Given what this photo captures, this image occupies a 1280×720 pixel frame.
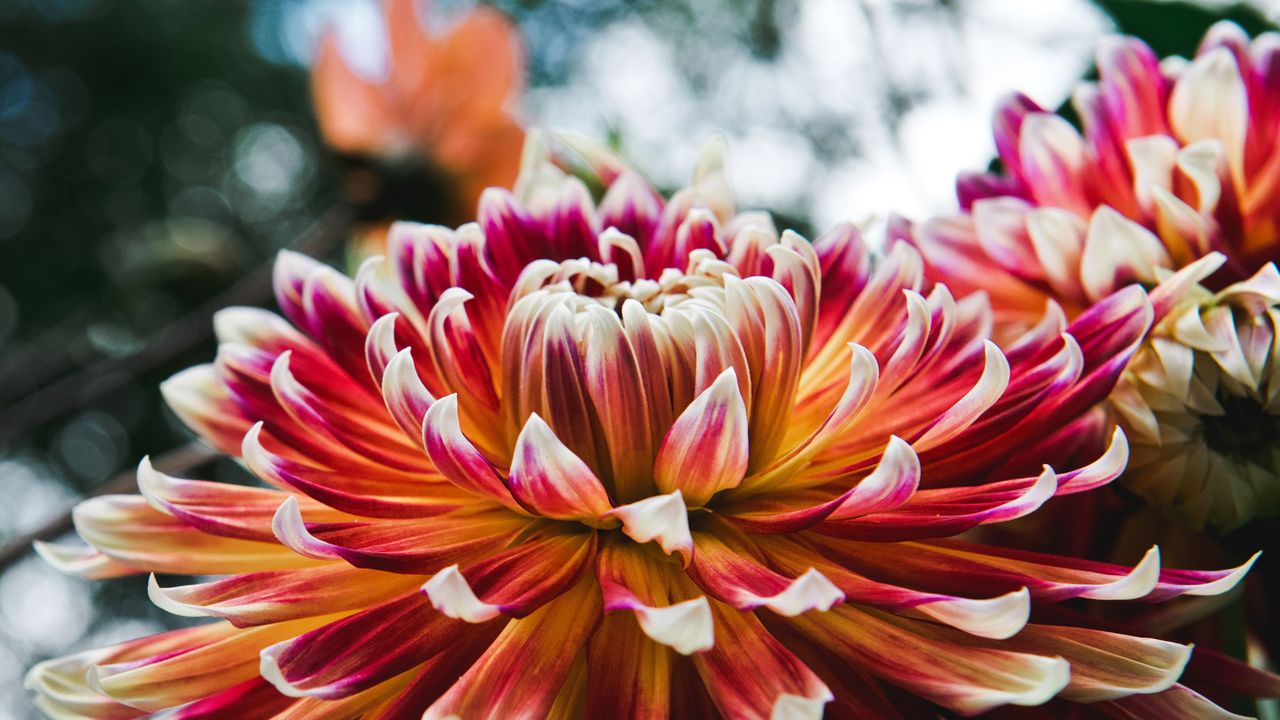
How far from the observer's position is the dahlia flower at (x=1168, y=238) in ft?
1.10

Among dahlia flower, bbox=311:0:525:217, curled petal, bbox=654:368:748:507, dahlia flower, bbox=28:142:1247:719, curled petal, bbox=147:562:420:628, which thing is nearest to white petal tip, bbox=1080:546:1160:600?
dahlia flower, bbox=28:142:1247:719

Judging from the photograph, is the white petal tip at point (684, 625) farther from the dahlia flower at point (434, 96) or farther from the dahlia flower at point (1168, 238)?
the dahlia flower at point (434, 96)

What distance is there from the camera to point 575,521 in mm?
325

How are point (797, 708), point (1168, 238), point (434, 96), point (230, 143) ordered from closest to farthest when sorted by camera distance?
point (797, 708) < point (1168, 238) < point (434, 96) < point (230, 143)

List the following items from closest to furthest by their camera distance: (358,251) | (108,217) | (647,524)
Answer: (647,524)
(358,251)
(108,217)

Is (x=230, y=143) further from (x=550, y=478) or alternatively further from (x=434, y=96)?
(x=550, y=478)

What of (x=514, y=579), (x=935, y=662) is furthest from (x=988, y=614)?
(x=514, y=579)

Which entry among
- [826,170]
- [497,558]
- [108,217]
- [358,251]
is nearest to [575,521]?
[497,558]

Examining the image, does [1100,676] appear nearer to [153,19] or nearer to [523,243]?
[523,243]

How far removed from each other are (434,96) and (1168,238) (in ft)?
1.90

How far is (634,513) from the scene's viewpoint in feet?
0.87

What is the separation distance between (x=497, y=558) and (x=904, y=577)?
0.12 metres

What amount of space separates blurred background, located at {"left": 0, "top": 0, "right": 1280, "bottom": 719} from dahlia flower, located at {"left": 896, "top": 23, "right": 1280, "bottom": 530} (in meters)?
0.07

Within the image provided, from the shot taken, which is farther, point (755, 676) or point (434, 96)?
point (434, 96)
